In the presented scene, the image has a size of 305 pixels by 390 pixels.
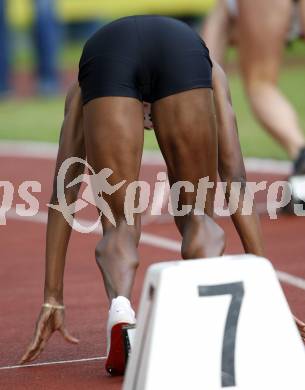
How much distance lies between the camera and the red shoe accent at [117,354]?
542 centimetres

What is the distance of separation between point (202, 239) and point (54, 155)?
880cm

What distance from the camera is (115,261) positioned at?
5719 millimetres

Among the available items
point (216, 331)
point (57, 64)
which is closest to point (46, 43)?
point (57, 64)

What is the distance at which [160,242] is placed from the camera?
9.40 meters

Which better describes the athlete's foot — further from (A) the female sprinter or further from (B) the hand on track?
(B) the hand on track

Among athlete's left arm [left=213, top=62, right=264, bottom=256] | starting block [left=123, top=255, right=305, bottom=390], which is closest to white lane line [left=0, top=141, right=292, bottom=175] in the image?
athlete's left arm [left=213, top=62, right=264, bottom=256]

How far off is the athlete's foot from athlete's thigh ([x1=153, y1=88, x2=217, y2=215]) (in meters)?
0.56

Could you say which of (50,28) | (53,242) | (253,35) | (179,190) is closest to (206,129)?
(179,190)

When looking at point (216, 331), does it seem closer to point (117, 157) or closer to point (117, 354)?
point (117, 354)

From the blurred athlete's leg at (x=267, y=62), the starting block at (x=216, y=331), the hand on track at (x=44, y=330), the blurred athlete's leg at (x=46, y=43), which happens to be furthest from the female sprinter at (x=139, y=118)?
the blurred athlete's leg at (x=46, y=43)

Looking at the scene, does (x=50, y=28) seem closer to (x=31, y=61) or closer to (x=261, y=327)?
(x=31, y=61)

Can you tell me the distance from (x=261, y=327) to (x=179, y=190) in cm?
125

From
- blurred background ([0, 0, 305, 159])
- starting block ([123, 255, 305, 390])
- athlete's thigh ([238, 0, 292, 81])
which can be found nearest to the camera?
starting block ([123, 255, 305, 390])

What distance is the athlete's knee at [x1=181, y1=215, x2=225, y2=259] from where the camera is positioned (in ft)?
18.4
